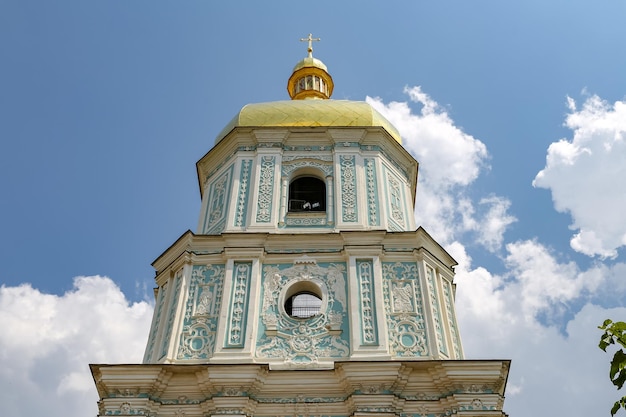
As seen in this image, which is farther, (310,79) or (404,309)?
(310,79)

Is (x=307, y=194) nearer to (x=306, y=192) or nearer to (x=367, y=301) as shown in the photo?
(x=306, y=192)

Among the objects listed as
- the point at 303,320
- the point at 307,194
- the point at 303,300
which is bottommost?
the point at 303,320

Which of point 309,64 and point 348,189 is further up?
point 309,64

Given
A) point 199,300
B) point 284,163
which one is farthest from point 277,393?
point 284,163

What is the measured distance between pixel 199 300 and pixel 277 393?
2.84 metres

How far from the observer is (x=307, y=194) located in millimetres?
17844

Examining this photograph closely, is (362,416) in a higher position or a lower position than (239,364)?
lower

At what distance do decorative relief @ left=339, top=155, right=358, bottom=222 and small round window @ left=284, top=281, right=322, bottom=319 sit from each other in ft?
6.32

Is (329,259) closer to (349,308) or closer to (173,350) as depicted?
(349,308)

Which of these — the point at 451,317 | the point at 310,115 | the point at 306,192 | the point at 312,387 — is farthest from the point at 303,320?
the point at 310,115

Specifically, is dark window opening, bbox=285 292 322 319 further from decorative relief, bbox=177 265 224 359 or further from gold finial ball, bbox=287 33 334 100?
gold finial ball, bbox=287 33 334 100

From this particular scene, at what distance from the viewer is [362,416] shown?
1199 cm

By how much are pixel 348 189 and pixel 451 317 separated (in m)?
3.90

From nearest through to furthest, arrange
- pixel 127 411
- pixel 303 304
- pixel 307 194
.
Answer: pixel 127 411
pixel 303 304
pixel 307 194
